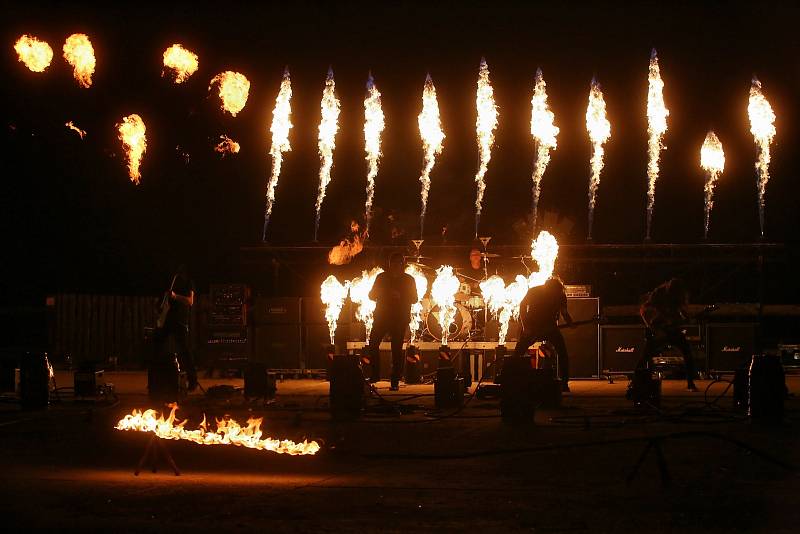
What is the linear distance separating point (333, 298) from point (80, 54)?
14424 mm

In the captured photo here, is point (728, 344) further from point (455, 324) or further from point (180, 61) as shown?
point (180, 61)

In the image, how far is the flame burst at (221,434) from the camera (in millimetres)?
10695

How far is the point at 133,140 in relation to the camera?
121 ft

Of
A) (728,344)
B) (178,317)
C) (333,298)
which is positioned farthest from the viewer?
(333,298)

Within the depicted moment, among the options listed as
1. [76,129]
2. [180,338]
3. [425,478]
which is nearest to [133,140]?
[76,129]

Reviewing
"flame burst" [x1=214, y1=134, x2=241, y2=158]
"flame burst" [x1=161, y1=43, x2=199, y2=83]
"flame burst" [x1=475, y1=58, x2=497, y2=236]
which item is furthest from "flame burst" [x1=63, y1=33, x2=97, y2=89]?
"flame burst" [x1=475, y1=58, x2=497, y2=236]

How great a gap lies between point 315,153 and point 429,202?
5.76 m

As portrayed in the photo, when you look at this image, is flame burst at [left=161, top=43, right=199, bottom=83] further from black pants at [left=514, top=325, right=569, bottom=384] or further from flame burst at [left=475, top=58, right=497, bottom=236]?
black pants at [left=514, top=325, right=569, bottom=384]

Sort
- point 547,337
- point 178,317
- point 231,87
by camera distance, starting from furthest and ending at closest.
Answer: point 231,87, point 178,317, point 547,337

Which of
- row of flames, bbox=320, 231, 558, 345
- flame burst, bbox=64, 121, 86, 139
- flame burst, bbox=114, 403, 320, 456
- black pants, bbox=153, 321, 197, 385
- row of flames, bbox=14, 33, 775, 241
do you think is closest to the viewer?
flame burst, bbox=114, 403, 320, 456

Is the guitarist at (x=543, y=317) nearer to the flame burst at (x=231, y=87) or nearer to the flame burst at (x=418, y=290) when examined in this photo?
the flame burst at (x=418, y=290)

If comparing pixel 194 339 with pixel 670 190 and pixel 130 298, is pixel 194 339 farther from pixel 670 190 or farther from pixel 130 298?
pixel 670 190

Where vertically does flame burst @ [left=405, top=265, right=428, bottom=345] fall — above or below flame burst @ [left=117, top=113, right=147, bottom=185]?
below

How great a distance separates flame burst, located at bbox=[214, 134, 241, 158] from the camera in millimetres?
38125
